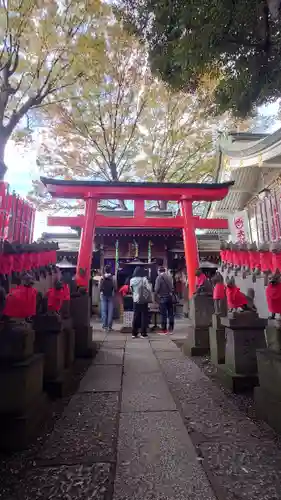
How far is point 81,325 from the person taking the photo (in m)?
4.95

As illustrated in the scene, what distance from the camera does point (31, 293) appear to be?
2.72m

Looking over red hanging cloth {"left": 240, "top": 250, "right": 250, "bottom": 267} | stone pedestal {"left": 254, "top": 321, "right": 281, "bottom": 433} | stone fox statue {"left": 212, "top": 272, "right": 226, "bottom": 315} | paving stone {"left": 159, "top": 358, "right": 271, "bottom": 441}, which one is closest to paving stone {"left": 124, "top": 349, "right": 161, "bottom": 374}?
paving stone {"left": 159, "top": 358, "right": 271, "bottom": 441}

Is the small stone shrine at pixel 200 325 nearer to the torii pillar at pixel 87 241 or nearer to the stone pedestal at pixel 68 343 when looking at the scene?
the stone pedestal at pixel 68 343

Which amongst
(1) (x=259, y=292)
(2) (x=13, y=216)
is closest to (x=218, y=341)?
(1) (x=259, y=292)

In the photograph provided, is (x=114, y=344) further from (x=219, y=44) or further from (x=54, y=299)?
(x=219, y=44)

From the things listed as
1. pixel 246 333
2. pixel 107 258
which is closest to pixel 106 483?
pixel 246 333

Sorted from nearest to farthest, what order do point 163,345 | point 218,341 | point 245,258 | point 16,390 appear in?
point 16,390
point 218,341
point 245,258
point 163,345

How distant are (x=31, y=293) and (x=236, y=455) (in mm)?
2193

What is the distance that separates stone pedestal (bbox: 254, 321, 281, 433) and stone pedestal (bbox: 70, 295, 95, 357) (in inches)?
120

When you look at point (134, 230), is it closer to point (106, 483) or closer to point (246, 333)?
point (246, 333)

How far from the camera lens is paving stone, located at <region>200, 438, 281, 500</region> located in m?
1.62

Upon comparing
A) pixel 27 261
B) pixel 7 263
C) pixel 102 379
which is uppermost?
pixel 27 261

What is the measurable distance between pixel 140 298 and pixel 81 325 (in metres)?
2.38

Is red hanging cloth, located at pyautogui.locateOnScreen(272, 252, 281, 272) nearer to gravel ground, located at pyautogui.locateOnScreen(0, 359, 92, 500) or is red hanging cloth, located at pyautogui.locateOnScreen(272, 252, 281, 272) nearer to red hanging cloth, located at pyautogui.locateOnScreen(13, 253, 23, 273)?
gravel ground, located at pyautogui.locateOnScreen(0, 359, 92, 500)
